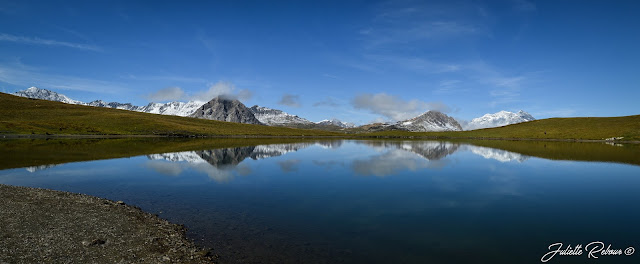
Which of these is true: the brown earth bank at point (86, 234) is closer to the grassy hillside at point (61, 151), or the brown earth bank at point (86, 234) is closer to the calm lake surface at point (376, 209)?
the calm lake surface at point (376, 209)

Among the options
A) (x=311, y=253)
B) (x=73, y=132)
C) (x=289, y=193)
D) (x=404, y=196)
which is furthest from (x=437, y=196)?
(x=73, y=132)

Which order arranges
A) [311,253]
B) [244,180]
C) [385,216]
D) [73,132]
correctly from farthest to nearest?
[73,132] < [244,180] < [385,216] < [311,253]

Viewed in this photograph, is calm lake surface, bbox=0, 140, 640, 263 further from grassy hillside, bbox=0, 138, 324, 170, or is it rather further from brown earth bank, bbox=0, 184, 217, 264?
grassy hillside, bbox=0, 138, 324, 170

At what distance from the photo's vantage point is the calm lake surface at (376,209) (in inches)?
653

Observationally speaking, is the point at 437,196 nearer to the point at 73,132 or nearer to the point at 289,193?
the point at 289,193

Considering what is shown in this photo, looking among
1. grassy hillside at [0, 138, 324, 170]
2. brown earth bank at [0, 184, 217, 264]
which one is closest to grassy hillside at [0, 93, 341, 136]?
grassy hillside at [0, 138, 324, 170]

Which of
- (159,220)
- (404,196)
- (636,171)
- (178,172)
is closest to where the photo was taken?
(159,220)

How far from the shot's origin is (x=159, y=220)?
68.0ft

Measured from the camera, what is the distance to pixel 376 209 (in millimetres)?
24984

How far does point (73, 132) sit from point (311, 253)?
483ft

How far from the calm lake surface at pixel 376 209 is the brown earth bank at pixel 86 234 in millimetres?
1577

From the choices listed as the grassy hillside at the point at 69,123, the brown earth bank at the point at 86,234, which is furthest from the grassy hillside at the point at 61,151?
the grassy hillside at the point at 69,123

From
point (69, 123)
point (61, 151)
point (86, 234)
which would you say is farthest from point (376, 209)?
point (69, 123)

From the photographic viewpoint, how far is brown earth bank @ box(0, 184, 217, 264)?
1457 centimetres
